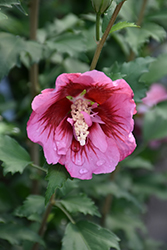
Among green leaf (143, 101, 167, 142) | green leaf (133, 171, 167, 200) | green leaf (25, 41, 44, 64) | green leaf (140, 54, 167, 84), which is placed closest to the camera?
green leaf (25, 41, 44, 64)

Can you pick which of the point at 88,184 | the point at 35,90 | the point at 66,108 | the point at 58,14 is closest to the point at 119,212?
the point at 88,184

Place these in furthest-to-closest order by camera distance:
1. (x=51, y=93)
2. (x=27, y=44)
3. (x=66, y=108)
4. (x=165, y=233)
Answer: (x=165, y=233)
(x=27, y=44)
(x=66, y=108)
(x=51, y=93)

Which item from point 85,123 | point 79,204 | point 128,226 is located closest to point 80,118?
point 85,123

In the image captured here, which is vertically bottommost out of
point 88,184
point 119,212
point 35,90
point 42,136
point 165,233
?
point 165,233

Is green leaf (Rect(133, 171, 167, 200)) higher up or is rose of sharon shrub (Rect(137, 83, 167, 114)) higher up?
rose of sharon shrub (Rect(137, 83, 167, 114))

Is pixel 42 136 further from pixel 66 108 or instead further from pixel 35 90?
pixel 35 90

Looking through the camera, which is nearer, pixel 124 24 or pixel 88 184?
pixel 124 24

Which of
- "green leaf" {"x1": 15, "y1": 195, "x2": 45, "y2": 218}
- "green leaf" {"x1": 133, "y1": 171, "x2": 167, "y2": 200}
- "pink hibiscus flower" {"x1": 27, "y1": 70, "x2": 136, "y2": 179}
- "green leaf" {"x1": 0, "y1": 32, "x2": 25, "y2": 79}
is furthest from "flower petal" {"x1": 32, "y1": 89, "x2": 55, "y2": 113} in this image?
"green leaf" {"x1": 133, "y1": 171, "x2": 167, "y2": 200}

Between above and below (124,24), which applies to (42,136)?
below

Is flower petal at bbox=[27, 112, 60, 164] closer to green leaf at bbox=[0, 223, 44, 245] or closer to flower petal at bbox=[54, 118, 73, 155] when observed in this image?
flower petal at bbox=[54, 118, 73, 155]
